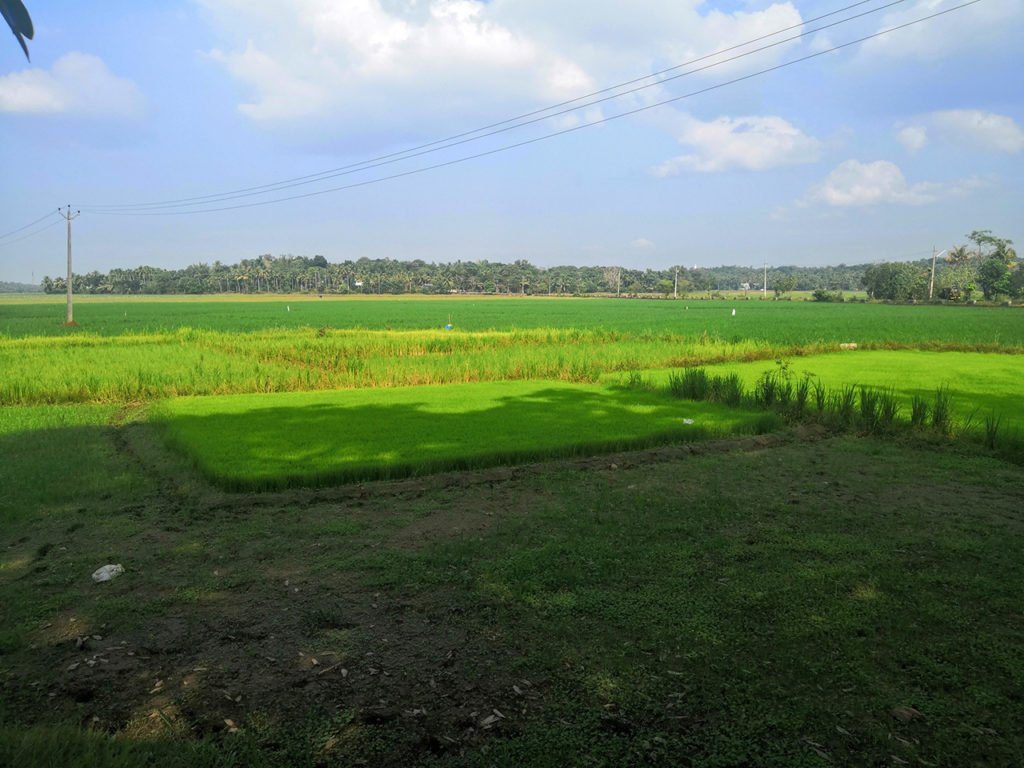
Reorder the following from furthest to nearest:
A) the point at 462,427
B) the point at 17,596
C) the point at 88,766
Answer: the point at 462,427, the point at 17,596, the point at 88,766

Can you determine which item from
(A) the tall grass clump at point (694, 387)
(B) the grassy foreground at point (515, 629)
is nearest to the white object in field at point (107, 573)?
(B) the grassy foreground at point (515, 629)

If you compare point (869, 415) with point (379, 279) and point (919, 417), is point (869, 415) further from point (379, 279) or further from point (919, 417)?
point (379, 279)

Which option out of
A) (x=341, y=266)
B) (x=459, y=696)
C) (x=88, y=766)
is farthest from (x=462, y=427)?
(x=341, y=266)

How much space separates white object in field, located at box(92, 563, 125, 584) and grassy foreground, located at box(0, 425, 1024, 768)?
0.08 meters

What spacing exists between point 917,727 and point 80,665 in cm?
465

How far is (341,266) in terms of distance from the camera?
142000mm

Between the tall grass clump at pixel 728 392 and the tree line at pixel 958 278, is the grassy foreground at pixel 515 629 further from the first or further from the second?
the tree line at pixel 958 278

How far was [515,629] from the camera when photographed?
4395mm

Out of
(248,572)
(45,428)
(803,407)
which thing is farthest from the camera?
(803,407)

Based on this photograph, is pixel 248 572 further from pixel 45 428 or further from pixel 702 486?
pixel 45 428

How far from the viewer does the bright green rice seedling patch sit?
8688mm

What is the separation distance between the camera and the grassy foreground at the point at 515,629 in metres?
3.24

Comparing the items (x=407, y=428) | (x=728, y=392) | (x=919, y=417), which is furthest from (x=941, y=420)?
(x=407, y=428)

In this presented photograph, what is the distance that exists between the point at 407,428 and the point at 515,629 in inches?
270
